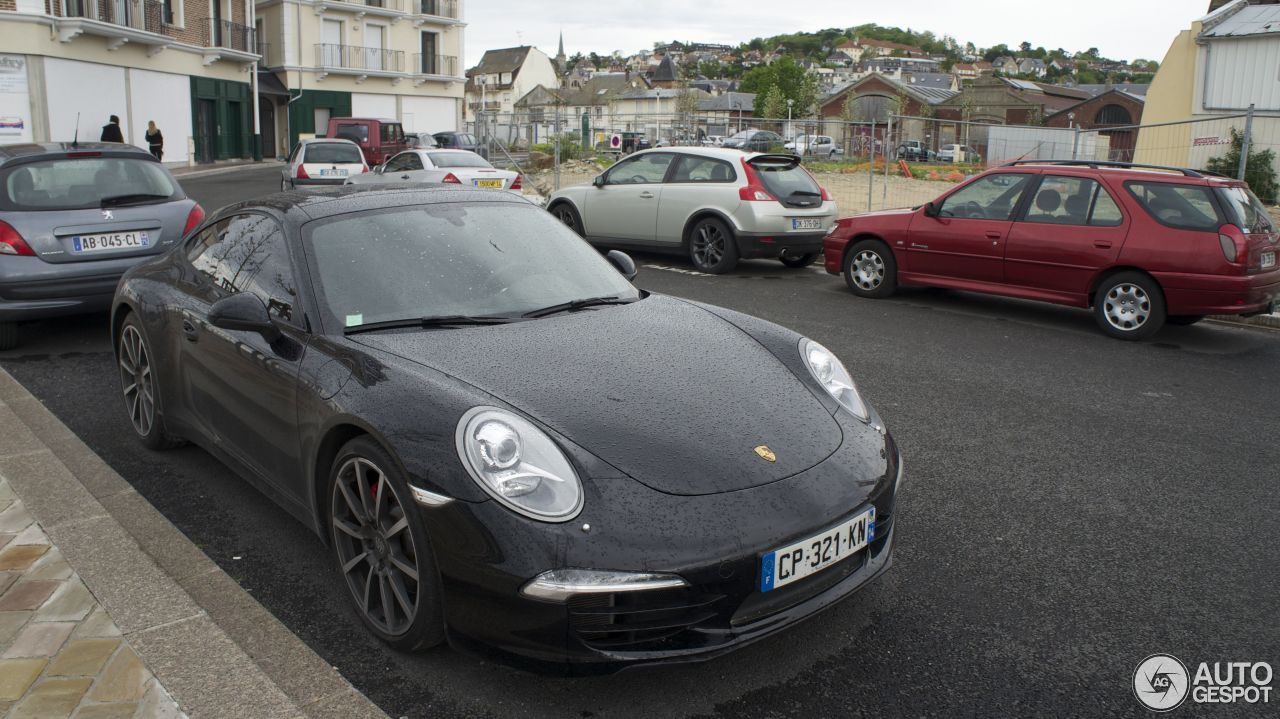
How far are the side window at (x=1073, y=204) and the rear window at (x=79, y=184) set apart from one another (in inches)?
296

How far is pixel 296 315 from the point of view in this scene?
3736 millimetres

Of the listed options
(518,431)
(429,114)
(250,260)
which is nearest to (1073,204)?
(250,260)

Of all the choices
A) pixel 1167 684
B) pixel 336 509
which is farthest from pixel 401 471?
pixel 1167 684

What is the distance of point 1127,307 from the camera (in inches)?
343

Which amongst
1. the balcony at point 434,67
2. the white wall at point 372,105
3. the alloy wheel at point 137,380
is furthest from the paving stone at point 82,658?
the balcony at point 434,67

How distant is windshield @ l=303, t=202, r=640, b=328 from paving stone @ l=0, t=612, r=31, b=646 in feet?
4.51

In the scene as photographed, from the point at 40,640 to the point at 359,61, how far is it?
55364 mm

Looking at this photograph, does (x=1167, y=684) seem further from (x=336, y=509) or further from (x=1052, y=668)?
(x=336, y=509)

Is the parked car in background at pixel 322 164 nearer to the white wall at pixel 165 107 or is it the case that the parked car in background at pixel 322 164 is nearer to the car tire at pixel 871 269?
the car tire at pixel 871 269

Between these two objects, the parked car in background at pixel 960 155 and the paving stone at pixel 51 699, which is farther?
the parked car in background at pixel 960 155

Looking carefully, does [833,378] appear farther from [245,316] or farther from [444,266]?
[245,316]

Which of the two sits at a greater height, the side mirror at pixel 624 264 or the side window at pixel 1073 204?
the side window at pixel 1073 204

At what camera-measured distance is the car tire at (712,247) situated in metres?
12.1

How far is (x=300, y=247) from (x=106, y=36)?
1393 inches
